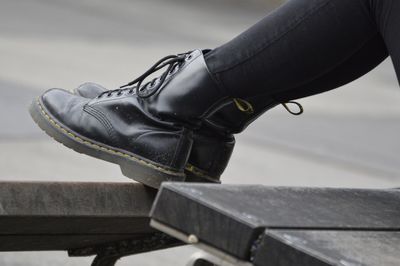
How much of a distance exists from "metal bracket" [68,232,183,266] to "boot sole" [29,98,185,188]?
164mm

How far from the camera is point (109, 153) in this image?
6.94 feet

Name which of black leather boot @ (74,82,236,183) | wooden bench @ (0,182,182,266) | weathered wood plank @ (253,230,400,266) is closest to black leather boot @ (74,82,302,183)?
black leather boot @ (74,82,236,183)

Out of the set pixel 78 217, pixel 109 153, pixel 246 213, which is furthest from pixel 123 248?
pixel 246 213

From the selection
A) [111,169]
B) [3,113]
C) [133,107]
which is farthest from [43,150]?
[133,107]

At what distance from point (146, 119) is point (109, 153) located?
0.11 m

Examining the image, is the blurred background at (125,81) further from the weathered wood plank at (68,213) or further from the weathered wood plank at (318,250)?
the weathered wood plank at (318,250)

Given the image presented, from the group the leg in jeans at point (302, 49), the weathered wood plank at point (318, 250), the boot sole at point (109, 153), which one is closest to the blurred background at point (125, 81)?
the boot sole at point (109, 153)

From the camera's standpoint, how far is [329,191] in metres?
1.48

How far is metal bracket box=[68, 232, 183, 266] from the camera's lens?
214 cm

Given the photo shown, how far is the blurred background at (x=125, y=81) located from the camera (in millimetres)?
4543

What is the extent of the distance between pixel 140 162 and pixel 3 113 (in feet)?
11.2

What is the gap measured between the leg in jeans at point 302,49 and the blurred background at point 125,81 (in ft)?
5.57

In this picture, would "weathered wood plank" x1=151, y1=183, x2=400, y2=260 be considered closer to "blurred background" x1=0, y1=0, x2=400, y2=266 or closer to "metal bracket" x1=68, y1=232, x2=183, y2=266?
"metal bracket" x1=68, y1=232, x2=183, y2=266

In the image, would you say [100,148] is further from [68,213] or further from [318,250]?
[318,250]
